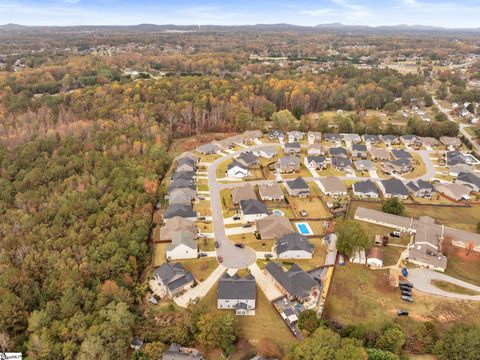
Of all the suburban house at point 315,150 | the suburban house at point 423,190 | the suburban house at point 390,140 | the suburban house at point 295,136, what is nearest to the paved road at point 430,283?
the suburban house at point 423,190

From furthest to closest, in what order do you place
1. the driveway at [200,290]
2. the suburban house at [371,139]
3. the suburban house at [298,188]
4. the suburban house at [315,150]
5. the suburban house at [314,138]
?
the suburban house at [314,138] < the suburban house at [371,139] < the suburban house at [315,150] < the suburban house at [298,188] < the driveway at [200,290]

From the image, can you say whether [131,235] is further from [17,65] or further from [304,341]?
[17,65]

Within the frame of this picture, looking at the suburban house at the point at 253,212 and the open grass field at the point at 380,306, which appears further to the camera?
the suburban house at the point at 253,212

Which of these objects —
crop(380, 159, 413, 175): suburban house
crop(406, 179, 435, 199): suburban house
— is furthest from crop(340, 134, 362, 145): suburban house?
crop(406, 179, 435, 199): suburban house

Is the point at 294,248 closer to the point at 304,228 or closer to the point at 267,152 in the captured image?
the point at 304,228

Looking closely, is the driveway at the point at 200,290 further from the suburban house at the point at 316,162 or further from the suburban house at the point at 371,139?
the suburban house at the point at 371,139

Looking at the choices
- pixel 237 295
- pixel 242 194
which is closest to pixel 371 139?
pixel 242 194
